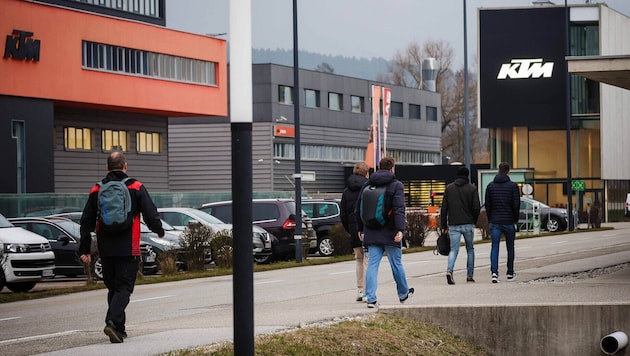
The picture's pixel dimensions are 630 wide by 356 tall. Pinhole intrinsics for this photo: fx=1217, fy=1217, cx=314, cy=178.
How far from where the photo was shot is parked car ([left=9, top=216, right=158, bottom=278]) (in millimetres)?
26562

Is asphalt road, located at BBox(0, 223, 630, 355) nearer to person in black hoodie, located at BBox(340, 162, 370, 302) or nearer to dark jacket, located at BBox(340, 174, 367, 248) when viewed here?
person in black hoodie, located at BBox(340, 162, 370, 302)

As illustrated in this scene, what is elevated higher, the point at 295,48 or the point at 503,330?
the point at 295,48

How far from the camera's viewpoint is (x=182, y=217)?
3172 cm

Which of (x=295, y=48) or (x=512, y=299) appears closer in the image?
(x=512, y=299)

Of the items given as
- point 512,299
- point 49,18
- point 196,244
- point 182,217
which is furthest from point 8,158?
point 512,299

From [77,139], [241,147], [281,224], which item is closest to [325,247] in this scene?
[281,224]

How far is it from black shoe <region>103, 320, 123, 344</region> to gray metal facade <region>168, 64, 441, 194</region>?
6411 cm

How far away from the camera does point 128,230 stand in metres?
11.8

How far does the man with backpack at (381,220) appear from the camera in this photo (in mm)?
14391

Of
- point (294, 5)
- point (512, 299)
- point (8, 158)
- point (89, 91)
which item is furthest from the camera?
point (89, 91)

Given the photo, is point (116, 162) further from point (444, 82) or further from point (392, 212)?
point (444, 82)

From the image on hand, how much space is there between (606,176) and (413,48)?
58569mm

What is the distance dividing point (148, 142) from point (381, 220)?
47.6 metres

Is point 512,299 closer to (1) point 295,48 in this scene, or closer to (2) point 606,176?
(1) point 295,48
